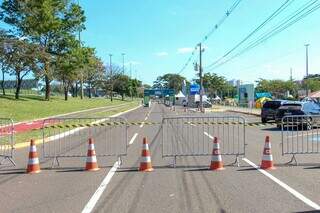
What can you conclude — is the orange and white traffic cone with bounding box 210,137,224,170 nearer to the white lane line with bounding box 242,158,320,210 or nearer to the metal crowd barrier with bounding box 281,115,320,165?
the white lane line with bounding box 242,158,320,210

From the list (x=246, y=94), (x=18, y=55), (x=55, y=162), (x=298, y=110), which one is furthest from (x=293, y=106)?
(x=246, y=94)

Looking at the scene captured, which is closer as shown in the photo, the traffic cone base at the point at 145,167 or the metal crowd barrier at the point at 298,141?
the traffic cone base at the point at 145,167

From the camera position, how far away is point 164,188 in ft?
34.0

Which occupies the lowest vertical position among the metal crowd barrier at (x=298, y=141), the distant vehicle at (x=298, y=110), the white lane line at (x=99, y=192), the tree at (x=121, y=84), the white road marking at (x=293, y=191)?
the white lane line at (x=99, y=192)

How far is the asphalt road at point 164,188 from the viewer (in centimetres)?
870

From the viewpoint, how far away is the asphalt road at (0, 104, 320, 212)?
8695 mm

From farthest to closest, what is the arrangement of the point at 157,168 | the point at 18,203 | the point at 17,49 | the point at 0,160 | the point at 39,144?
→ the point at 17,49 < the point at 39,144 < the point at 0,160 < the point at 157,168 < the point at 18,203

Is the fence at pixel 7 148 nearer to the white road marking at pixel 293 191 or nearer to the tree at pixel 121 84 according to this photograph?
the white road marking at pixel 293 191

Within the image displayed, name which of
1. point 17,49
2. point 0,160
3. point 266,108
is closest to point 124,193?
point 0,160

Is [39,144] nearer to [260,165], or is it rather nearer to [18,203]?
[260,165]

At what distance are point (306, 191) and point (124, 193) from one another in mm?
3297

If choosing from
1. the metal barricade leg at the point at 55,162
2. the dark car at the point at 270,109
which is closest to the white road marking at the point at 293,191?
the metal barricade leg at the point at 55,162

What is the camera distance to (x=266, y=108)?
123 ft

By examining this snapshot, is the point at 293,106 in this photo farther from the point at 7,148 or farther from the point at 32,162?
the point at 32,162
